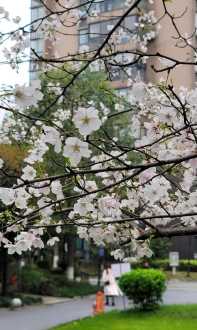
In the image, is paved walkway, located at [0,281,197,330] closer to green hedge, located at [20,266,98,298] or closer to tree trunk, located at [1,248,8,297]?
green hedge, located at [20,266,98,298]

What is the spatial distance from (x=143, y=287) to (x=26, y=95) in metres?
A: 10.0

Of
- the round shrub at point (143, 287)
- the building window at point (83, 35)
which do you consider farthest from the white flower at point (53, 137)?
the round shrub at point (143, 287)

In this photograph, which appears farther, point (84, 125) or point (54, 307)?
point (54, 307)

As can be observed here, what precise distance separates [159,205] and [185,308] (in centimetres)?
946

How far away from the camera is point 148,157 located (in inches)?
111

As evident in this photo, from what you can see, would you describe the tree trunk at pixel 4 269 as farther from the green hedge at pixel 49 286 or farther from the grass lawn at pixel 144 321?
the grass lawn at pixel 144 321

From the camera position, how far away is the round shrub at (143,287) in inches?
468

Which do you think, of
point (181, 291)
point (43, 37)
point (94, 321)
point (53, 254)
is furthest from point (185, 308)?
point (53, 254)

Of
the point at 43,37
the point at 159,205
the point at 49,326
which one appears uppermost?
the point at 43,37

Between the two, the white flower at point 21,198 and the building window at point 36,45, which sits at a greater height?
the building window at point 36,45

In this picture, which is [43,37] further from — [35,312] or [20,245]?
[35,312]

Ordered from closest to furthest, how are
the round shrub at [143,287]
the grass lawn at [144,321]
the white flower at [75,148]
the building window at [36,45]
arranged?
the white flower at [75,148] → the building window at [36,45] → the grass lawn at [144,321] → the round shrub at [143,287]

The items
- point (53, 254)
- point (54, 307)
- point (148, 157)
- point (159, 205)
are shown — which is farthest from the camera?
point (53, 254)

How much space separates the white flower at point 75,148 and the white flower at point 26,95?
12.1 inches
